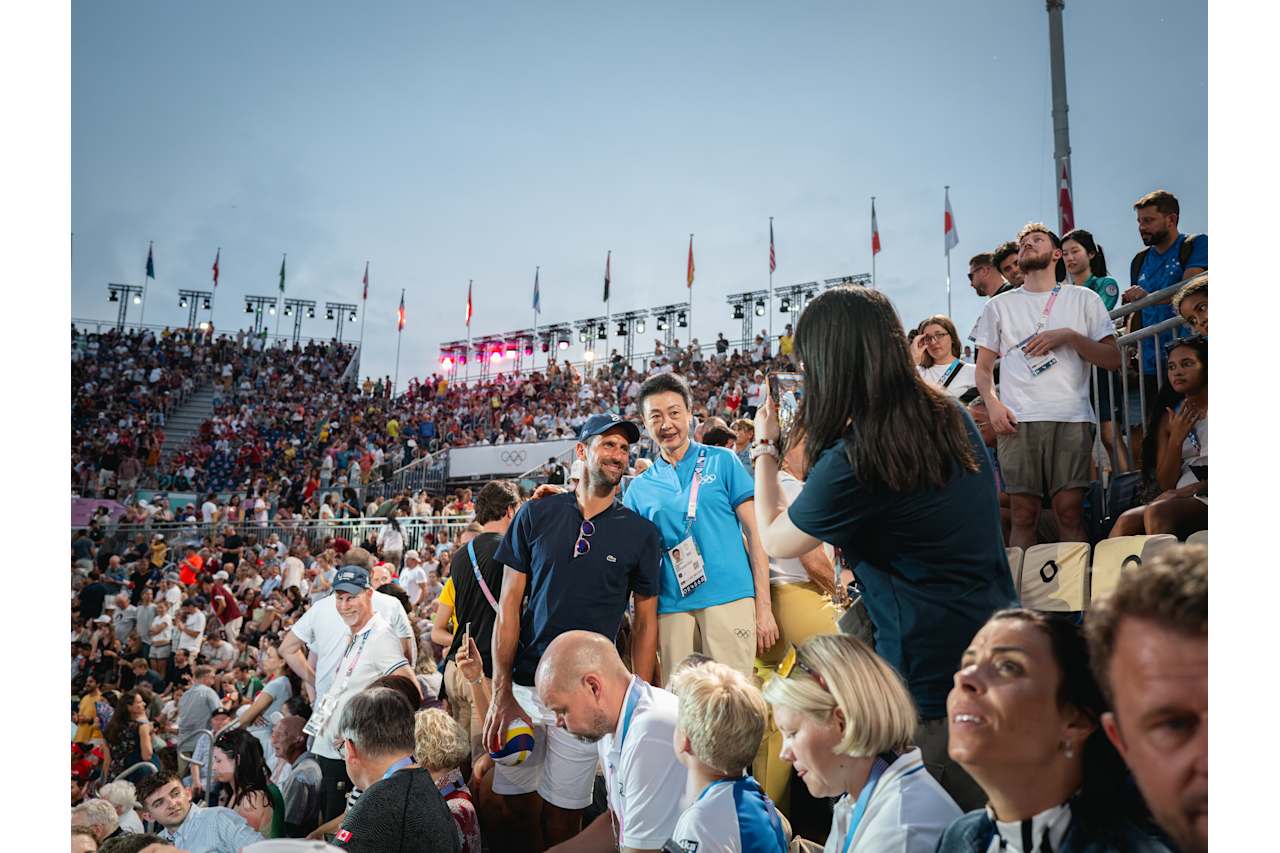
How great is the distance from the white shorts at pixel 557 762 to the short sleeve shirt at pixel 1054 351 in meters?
1.59

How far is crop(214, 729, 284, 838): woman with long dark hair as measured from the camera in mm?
2995

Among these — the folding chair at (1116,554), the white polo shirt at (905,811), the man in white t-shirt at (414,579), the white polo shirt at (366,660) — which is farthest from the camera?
the man in white t-shirt at (414,579)

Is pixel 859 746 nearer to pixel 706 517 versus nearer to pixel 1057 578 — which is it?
pixel 1057 578

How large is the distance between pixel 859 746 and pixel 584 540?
1.21m

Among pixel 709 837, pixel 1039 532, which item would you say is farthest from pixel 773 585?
pixel 709 837

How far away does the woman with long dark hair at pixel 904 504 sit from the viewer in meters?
1.30

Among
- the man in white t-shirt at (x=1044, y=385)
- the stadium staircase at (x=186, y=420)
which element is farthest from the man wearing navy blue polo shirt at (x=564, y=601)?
the stadium staircase at (x=186, y=420)

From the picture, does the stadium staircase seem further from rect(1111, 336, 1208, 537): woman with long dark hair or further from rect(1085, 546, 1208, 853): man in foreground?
rect(1085, 546, 1208, 853): man in foreground

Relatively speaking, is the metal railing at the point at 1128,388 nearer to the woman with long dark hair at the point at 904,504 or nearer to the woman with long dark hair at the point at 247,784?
the woman with long dark hair at the point at 904,504
